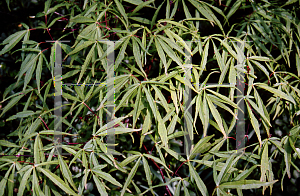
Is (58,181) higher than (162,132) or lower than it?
lower

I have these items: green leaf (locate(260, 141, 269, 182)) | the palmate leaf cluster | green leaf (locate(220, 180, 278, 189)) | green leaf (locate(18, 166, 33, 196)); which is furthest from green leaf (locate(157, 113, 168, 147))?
green leaf (locate(18, 166, 33, 196))

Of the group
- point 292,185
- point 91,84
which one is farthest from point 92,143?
point 292,185

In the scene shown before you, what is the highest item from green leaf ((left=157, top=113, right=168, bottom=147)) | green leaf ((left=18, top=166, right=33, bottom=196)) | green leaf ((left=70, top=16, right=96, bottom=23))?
green leaf ((left=70, top=16, right=96, bottom=23))

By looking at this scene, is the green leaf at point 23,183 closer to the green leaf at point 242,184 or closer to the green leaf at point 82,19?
the green leaf at point 82,19

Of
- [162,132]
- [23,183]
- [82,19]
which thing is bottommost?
[23,183]

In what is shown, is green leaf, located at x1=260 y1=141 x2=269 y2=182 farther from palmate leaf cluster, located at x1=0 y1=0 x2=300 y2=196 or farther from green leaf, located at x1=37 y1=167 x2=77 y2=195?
green leaf, located at x1=37 y1=167 x2=77 y2=195

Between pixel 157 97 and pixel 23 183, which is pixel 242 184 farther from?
pixel 23 183

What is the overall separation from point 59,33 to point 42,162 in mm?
763

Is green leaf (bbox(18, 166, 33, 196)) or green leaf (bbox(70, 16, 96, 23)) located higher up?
green leaf (bbox(70, 16, 96, 23))

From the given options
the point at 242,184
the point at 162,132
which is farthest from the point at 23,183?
the point at 242,184

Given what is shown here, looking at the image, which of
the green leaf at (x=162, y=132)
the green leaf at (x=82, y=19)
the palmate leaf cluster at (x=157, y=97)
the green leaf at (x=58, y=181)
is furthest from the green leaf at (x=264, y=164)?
the green leaf at (x=82, y=19)

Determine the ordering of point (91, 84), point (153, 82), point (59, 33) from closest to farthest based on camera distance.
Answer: point (153, 82), point (91, 84), point (59, 33)

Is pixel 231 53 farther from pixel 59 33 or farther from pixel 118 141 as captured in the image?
pixel 59 33

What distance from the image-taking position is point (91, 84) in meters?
0.83
